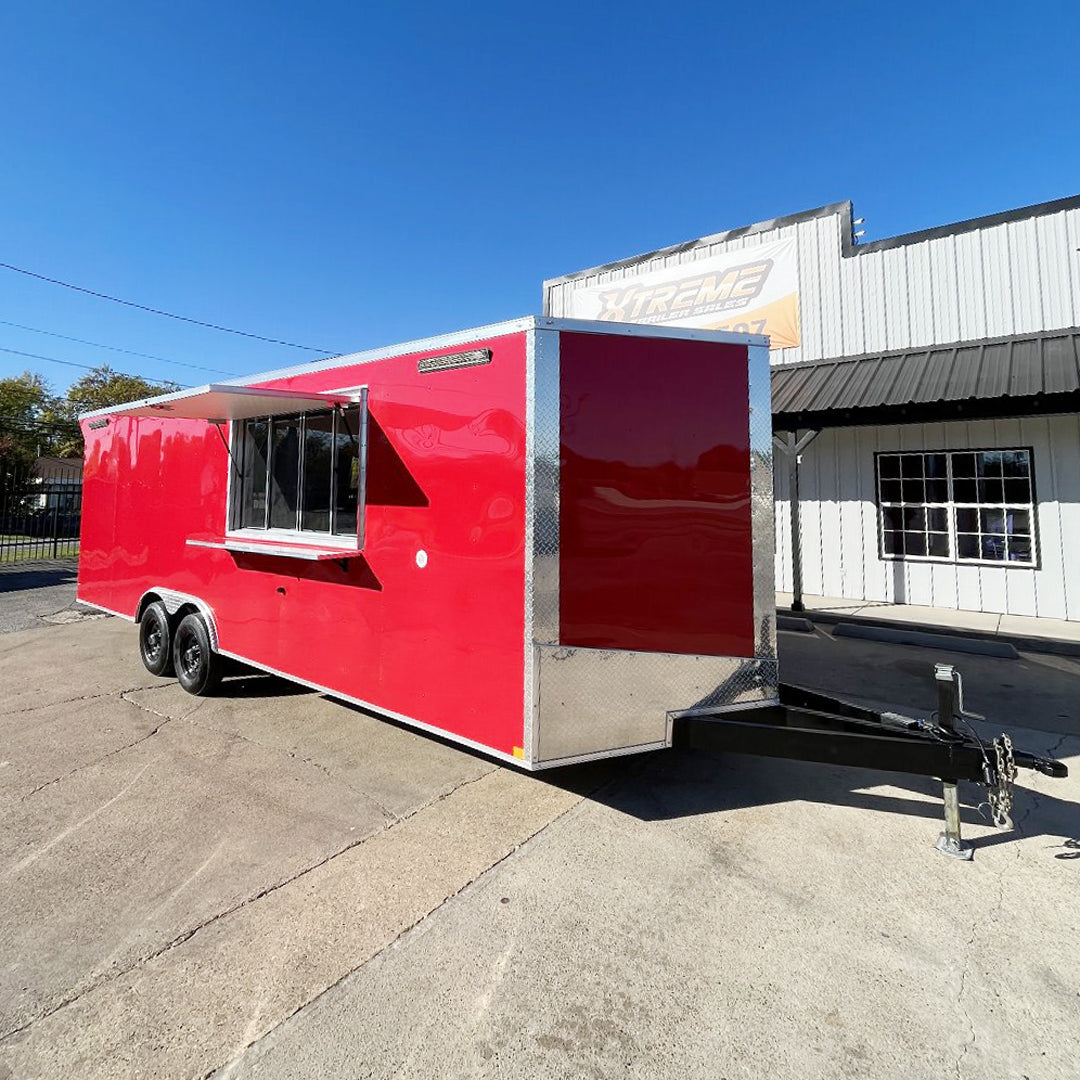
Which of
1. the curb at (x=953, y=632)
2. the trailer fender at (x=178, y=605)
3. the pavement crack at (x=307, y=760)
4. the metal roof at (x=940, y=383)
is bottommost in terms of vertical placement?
the pavement crack at (x=307, y=760)

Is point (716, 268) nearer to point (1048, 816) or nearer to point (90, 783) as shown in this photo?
point (1048, 816)

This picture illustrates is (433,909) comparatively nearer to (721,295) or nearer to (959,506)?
(959,506)

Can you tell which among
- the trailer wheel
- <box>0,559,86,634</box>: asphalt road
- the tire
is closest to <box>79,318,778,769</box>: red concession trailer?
the trailer wheel

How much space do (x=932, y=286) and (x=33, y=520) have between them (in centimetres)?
2807

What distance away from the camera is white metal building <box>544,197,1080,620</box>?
28.9 feet

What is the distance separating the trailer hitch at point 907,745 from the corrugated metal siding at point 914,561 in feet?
25.5

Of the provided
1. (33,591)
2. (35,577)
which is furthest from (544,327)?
(35,577)

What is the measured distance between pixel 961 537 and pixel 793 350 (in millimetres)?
4672

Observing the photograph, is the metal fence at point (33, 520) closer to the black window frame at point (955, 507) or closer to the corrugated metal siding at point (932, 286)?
the corrugated metal siding at point (932, 286)

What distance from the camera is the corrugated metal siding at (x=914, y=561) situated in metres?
8.87

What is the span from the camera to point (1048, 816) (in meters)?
3.47

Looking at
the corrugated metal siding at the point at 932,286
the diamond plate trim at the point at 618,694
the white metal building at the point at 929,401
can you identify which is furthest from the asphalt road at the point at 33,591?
the corrugated metal siding at the point at 932,286

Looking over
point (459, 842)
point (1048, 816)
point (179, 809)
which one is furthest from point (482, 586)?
point (1048, 816)

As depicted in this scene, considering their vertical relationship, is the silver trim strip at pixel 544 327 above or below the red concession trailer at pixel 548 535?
above
